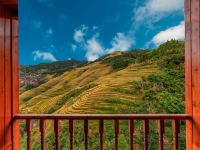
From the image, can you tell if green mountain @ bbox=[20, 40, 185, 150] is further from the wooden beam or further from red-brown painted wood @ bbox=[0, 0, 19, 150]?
the wooden beam

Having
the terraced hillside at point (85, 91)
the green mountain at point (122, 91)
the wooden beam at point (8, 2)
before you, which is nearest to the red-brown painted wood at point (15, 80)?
the wooden beam at point (8, 2)

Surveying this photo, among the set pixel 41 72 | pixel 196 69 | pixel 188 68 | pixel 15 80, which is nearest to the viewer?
pixel 196 69

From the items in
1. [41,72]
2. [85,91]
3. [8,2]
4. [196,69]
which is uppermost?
[8,2]

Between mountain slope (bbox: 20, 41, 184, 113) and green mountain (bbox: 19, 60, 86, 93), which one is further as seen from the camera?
green mountain (bbox: 19, 60, 86, 93)

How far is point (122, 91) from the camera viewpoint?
28.7 feet

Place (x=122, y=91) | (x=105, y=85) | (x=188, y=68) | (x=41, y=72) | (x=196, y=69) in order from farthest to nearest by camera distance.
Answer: (x=41, y=72)
(x=105, y=85)
(x=122, y=91)
(x=188, y=68)
(x=196, y=69)

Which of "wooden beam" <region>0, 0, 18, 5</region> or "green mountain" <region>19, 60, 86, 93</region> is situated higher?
"wooden beam" <region>0, 0, 18, 5</region>

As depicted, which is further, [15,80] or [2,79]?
[15,80]

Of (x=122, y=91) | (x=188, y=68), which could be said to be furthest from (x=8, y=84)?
(x=122, y=91)

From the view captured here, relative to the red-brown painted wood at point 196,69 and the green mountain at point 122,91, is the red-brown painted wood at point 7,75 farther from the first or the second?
the green mountain at point 122,91

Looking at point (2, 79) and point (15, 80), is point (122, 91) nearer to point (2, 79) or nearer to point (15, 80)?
point (15, 80)

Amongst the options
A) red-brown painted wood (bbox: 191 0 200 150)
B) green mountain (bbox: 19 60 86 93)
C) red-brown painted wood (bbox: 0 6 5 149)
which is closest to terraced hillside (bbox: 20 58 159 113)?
green mountain (bbox: 19 60 86 93)

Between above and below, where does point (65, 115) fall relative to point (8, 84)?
below

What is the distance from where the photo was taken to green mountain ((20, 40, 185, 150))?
6.88 m
